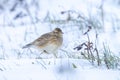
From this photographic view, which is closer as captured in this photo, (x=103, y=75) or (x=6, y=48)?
(x=103, y=75)

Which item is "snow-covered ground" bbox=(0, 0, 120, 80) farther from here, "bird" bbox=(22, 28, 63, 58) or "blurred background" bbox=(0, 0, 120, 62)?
"bird" bbox=(22, 28, 63, 58)

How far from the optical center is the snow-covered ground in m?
5.40

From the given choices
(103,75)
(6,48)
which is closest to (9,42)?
(6,48)

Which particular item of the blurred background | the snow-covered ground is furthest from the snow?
the blurred background

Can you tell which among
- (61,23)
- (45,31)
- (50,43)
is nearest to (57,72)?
(50,43)

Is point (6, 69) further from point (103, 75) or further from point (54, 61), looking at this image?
point (103, 75)

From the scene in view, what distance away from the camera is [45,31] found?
1041cm

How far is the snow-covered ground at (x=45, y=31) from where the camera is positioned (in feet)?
17.7

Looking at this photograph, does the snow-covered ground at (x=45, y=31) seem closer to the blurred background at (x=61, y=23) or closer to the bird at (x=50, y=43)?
the blurred background at (x=61, y=23)

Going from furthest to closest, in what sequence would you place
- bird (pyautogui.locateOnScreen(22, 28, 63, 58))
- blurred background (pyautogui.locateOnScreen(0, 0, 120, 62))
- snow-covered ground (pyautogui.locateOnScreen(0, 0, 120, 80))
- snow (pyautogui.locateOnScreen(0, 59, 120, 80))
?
Result: blurred background (pyautogui.locateOnScreen(0, 0, 120, 62)), bird (pyautogui.locateOnScreen(22, 28, 63, 58)), snow-covered ground (pyautogui.locateOnScreen(0, 0, 120, 80)), snow (pyautogui.locateOnScreen(0, 59, 120, 80))

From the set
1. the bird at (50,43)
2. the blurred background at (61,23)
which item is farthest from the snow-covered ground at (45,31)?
the bird at (50,43)

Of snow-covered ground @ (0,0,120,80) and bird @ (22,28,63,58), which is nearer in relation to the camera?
snow-covered ground @ (0,0,120,80)

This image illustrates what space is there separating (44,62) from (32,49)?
2.62 metres

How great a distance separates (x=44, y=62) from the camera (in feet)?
A: 20.0
